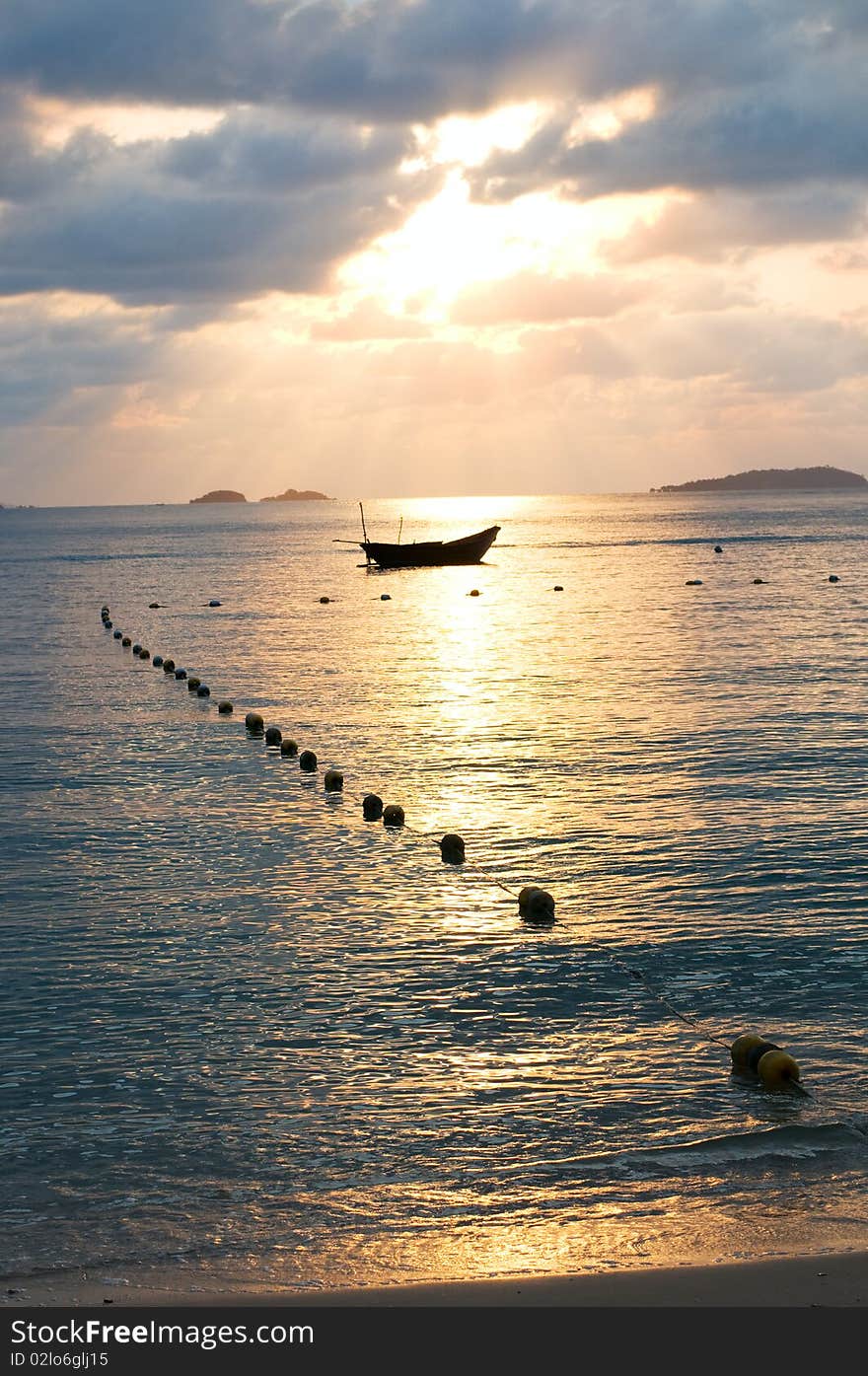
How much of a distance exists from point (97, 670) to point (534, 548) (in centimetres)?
8967

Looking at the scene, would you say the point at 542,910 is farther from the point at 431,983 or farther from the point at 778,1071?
the point at 778,1071

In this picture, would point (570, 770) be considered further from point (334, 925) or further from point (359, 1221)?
point (359, 1221)

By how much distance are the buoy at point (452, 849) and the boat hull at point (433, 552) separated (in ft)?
254

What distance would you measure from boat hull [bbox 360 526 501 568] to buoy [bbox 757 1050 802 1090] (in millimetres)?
84755

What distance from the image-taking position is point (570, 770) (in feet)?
75.4

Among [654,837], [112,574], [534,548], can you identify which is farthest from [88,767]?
[534,548]

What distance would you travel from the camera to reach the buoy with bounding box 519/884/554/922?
1489 cm

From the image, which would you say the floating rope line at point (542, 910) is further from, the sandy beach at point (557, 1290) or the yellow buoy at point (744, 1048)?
the sandy beach at point (557, 1290)

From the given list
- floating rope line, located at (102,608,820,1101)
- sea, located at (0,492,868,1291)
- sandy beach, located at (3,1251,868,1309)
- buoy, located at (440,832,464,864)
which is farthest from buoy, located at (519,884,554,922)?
sandy beach, located at (3,1251,868,1309)

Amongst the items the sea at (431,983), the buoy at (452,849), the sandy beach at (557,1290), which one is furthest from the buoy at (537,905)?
the sandy beach at (557,1290)

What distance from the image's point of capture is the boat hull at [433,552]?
96.0 m

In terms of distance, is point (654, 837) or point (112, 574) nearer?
point (654, 837)
